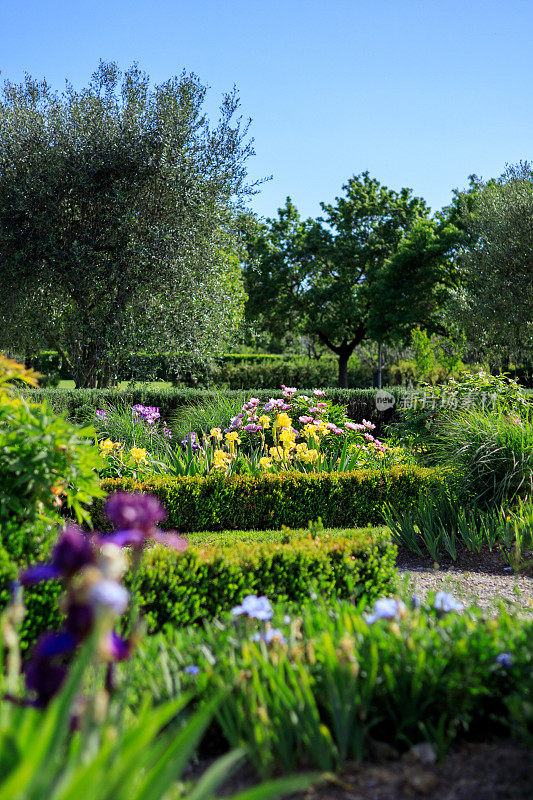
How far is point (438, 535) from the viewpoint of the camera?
551cm

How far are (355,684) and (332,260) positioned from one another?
2765 centimetres

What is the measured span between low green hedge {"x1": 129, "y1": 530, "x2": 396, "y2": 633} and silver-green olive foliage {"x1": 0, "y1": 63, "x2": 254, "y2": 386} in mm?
10545

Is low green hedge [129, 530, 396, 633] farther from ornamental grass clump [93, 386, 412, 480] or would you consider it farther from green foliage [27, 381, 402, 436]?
green foliage [27, 381, 402, 436]

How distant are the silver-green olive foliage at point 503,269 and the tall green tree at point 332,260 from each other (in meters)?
7.59

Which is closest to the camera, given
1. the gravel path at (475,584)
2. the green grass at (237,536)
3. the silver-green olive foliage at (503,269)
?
the gravel path at (475,584)

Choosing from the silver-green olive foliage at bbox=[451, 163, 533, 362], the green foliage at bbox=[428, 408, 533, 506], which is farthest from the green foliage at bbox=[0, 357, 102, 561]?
the silver-green olive foliage at bbox=[451, 163, 533, 362]

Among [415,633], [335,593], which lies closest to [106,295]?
[335,593]

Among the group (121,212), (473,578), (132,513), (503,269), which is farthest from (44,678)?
(503,269)

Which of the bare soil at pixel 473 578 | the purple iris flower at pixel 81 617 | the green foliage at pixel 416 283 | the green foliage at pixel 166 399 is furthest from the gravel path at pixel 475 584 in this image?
the green foliage at pixel 416 283

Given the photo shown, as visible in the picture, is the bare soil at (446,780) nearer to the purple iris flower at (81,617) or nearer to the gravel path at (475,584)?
the purple iris flower at (81,617)

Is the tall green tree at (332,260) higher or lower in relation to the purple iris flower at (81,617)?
higher

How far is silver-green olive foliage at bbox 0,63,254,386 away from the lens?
13.5 meters

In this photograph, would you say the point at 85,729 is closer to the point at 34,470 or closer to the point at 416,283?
the point at 34,470

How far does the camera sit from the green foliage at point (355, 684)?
2021mm
